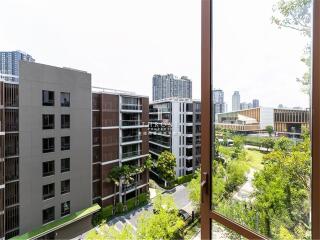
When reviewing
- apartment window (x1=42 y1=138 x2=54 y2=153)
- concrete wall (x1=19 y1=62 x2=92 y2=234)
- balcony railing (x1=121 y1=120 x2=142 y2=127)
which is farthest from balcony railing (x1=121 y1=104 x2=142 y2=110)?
apartment window (x1=42 y1=138 x2=54 y2=153)

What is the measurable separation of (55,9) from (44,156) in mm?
3269

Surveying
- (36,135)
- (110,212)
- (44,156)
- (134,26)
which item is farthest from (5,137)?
A: (110,212)

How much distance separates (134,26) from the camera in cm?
425

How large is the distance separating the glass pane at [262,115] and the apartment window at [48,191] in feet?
17.7

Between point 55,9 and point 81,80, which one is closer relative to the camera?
point 55,9

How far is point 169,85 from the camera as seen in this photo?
22.1 feet

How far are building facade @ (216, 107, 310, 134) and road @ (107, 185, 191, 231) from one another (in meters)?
5.89

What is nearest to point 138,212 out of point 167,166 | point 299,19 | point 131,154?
point 131,154

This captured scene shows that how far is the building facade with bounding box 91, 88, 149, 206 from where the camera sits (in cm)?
675

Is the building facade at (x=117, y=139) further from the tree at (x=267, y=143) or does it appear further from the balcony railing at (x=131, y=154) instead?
the tree at (x=267, y=143)

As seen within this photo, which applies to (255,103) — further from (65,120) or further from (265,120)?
(65,120)

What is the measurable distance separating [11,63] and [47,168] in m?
2.47

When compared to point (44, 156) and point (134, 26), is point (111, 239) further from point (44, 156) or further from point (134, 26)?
point (134, 26)

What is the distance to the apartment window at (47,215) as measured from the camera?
206 inches
